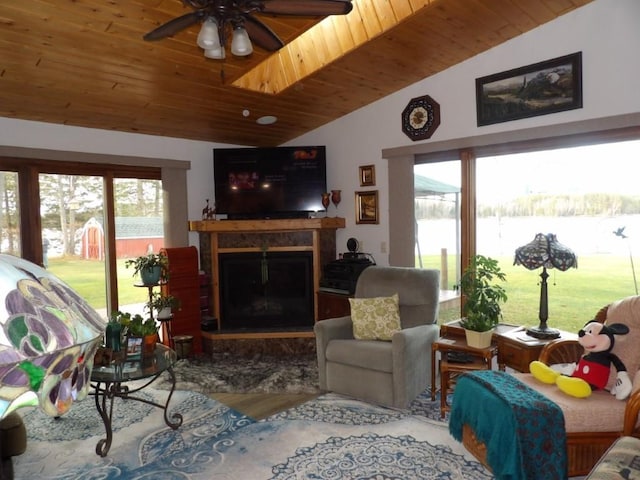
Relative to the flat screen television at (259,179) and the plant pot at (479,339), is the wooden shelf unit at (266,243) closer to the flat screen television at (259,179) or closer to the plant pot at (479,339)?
the flat screen television at (259,179)

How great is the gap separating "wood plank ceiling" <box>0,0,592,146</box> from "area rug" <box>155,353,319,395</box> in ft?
7.76

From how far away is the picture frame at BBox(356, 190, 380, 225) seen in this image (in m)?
4.47

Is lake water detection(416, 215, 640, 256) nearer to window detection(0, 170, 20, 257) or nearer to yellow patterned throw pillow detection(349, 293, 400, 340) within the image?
yellow patterned throw pillow detection(349, 293, 400, 340)

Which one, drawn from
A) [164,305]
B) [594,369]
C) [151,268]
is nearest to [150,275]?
[151,268]

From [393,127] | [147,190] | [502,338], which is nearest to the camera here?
[502,338]

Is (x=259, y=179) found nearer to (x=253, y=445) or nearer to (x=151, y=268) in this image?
(x=151, y=268)

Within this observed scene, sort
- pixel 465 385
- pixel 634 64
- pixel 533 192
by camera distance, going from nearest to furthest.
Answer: pixel 465 385, pixel 634 64, pixel 533 192

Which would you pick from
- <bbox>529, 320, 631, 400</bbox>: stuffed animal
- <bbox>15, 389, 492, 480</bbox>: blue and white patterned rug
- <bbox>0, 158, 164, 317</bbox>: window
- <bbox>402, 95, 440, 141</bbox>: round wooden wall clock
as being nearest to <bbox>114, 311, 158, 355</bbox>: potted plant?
<bbox>15, 389, 492, 480</bbox>: blue and white patterned rug

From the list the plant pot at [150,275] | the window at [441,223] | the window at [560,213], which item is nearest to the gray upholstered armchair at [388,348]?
the window at [441,223]

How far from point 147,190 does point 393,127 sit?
261 centimetres

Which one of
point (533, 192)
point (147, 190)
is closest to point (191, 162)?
point (147, 190)

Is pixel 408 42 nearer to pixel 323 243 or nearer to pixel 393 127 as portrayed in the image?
pixel 393 127

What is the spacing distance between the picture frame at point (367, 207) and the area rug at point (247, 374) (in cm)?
151

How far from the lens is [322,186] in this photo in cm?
476
